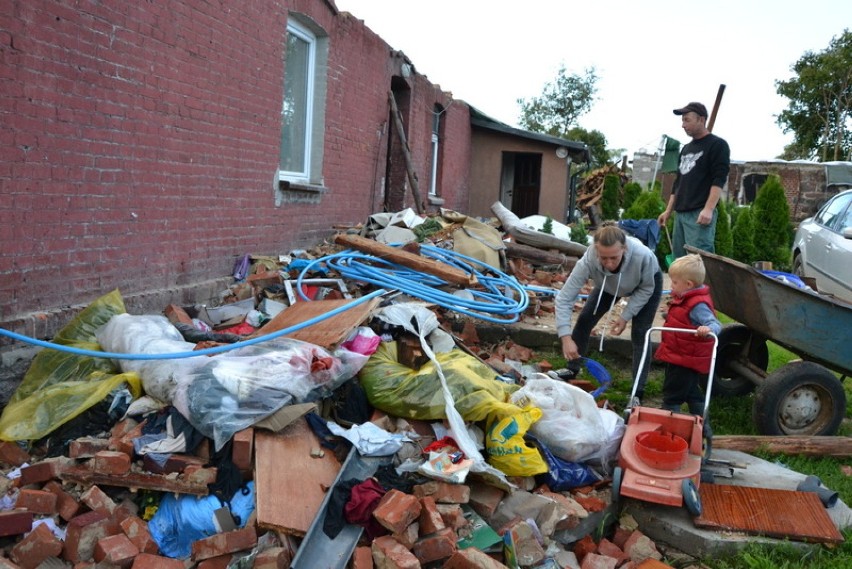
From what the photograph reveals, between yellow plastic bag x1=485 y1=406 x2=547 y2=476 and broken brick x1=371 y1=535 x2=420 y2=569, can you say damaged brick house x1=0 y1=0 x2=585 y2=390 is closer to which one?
broken brick x1=371 y1=535 x2=420 y2=569

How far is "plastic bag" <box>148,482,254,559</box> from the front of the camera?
321 cm

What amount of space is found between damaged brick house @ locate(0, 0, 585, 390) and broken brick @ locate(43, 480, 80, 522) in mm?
1150

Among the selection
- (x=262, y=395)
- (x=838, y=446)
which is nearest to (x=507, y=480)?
(x=262, y=395)

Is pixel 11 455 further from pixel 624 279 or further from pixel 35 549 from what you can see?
pixel 624 279

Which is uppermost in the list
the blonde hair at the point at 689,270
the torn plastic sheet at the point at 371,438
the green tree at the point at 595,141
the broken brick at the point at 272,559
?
the green tree at the point at 595,141

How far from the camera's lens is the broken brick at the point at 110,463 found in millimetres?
3303

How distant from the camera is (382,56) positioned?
437 inches

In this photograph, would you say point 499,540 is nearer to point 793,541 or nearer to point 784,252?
point 793,541

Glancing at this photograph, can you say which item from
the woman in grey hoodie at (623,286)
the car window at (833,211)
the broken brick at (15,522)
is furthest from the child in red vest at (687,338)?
the car window at (833,211)

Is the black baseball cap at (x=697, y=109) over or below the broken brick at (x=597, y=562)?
over

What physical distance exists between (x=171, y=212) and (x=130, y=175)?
0.63 meters

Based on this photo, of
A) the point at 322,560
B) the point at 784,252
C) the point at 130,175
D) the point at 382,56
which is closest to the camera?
the point at 322,560

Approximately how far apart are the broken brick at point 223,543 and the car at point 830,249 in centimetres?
672

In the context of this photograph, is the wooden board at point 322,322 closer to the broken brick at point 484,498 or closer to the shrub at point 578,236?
the broken brick at point 484,498
